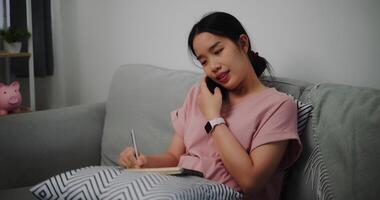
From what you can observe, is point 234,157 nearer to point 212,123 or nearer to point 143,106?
point 212,123

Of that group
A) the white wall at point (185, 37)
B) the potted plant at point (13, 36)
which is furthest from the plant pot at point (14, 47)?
the white wall at point (185, 37)

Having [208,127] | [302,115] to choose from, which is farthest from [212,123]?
[302,115]

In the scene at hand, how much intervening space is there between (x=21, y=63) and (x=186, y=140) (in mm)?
1514

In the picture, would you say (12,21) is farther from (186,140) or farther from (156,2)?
(186,140)

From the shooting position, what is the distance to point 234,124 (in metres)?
1.04

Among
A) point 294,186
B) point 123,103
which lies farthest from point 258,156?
point 123,103

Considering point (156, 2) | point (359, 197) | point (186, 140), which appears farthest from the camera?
point (156, 2)

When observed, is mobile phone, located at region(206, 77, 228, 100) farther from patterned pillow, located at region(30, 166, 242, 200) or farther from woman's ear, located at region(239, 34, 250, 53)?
patterned pillow, located at region(30, 166, 242, 200)

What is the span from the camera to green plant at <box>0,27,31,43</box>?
1.99 meters

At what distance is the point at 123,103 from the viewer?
1.54 meters

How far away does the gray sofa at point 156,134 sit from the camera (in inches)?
36.3

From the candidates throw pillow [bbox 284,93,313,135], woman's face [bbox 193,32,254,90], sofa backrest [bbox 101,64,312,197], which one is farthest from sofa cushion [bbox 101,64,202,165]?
throw pillow [bbox 284,93,313,135]

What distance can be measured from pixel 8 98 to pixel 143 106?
727 mm

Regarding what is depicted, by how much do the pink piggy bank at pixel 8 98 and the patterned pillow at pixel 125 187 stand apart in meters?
0.99
